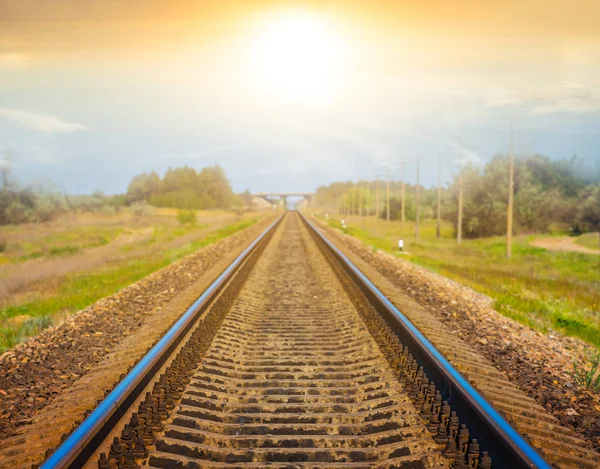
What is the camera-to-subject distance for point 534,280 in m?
18.6

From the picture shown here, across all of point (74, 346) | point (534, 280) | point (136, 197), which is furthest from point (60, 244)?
point (136, 197)

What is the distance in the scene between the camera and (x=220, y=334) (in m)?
7.21

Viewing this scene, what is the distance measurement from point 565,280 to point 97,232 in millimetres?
29519

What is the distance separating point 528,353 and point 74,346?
561 cm

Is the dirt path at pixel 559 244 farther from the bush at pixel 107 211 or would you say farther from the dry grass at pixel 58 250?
the bush at pixel 107 211

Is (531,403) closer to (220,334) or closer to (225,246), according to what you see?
(220,334)

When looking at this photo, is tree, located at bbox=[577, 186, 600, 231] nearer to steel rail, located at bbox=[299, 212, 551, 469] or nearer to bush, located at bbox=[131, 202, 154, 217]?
steel rail, located at bbox=[299, 212, 551, 469]

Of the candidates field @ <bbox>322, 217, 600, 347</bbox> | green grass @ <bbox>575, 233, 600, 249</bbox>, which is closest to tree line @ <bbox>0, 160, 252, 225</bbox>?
field @ <bbox>322, 217, 600, 347</bbox>

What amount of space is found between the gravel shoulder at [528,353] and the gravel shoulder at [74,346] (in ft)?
13.5

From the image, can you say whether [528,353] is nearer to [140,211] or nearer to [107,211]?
[107,211]

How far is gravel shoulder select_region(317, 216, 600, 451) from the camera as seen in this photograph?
16.3 ft

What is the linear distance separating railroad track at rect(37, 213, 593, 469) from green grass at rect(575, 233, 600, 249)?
3011 cm

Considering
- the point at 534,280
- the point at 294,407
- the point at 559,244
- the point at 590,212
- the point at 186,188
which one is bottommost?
the point at 534,280

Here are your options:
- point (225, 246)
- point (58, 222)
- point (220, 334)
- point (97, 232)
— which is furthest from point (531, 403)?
point (58, 222)
